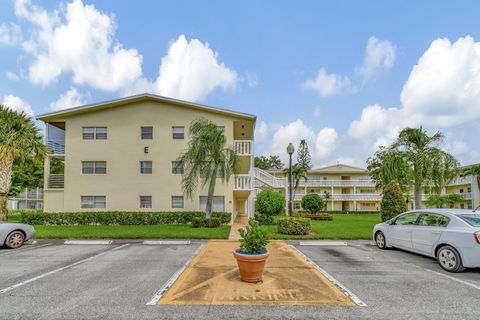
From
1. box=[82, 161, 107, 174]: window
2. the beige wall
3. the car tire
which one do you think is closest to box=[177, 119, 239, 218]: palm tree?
the beige wall

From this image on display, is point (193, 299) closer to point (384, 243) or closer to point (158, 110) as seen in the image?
point (384, 243)

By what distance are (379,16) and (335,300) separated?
13.9 m

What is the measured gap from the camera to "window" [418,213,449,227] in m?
7.50

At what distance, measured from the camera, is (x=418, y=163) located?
667 inches

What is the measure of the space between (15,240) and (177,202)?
29.5ft

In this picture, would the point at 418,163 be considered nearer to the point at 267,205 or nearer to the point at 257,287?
the point at 267,205

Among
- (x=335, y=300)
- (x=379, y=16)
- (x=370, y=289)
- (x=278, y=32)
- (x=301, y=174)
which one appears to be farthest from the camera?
(x=301, y=174)

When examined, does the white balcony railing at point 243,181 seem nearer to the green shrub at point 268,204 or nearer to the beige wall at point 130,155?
the beige wall at point 130,155

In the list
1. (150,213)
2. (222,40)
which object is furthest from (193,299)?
(222,40)

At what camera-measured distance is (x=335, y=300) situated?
4902mm

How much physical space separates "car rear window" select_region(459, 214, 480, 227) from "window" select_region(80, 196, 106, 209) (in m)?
18.3

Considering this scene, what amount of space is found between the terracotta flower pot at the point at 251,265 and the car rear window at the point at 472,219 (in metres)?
5.39

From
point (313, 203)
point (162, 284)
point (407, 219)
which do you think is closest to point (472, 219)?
point (407, 219)

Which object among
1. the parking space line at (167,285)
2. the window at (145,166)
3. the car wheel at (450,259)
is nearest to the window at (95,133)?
the window at (145,166)
